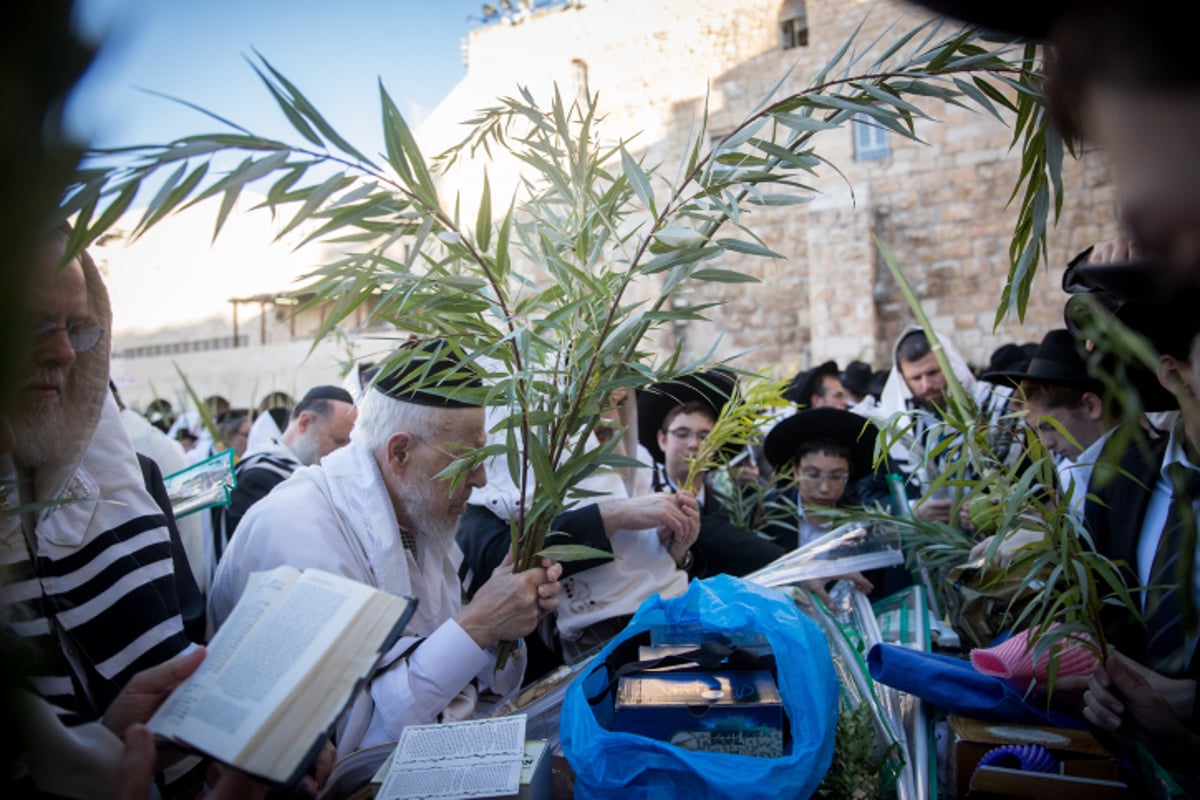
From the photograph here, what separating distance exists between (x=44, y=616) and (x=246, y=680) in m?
0.88

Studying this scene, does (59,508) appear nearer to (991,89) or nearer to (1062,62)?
(1062,62)

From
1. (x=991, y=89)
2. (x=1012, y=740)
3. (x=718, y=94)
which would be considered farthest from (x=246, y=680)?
(x=718, y=94)

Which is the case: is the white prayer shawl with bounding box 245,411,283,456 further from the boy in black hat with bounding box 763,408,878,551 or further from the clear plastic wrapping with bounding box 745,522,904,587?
the clear plastic wrapping with bounding box 745,522,904,587

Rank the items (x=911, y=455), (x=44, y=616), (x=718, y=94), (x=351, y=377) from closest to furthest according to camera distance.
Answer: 1. (x=44, y=616)
2. (x=911, y=455)
3. (x=351, y=377)
4. (x=718, y=94)

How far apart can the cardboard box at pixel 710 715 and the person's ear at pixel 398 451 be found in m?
1.17

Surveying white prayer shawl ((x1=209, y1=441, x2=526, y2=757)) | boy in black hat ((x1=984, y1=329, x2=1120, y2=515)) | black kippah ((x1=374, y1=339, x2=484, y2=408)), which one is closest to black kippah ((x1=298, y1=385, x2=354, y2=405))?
black kippah ((x1=374, y1=339, x2=484, y2=408))

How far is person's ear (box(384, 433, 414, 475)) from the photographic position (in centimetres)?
280

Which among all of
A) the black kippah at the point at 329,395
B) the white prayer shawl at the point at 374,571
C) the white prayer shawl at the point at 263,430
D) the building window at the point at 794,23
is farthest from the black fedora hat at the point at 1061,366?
the building window at the point at 794,23

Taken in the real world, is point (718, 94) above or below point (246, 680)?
above

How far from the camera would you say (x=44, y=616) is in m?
1.79

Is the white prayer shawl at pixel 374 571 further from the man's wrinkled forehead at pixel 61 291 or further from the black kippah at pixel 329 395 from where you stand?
the black kippah at pixel 329 395

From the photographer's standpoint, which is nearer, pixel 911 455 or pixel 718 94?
pixel 911 455

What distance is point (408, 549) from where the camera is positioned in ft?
9.34

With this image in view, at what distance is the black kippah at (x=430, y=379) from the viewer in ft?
7.38
